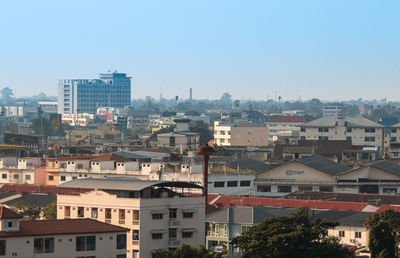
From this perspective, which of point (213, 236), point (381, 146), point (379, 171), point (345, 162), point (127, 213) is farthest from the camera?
point (381, 146)

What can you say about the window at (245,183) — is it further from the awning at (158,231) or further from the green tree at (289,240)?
the awning at (158,231)

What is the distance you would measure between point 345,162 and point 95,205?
54.3 m

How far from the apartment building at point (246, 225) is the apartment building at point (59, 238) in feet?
44.1

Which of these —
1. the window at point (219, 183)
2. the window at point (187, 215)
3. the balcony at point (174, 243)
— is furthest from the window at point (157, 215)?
the window at point (219, 183)

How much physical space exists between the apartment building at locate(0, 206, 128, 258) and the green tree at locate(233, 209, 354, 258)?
544 cm

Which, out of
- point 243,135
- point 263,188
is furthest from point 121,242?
point 243,135

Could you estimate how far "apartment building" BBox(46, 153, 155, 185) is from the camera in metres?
80.7

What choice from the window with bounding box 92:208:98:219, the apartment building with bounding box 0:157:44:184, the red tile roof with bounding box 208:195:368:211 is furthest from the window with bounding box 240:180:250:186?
the window with bounding box 92:208:98:219

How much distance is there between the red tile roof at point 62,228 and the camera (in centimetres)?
4347

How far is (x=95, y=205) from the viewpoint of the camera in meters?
51.0

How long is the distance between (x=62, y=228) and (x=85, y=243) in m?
0.97

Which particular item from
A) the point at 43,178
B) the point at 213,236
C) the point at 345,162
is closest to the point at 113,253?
the point at 213,236

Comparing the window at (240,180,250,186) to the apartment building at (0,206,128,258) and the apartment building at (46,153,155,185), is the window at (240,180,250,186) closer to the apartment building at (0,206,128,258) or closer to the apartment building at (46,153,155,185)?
the apartment building at (46,153,155,185)

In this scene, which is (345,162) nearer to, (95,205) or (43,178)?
(43,178)
